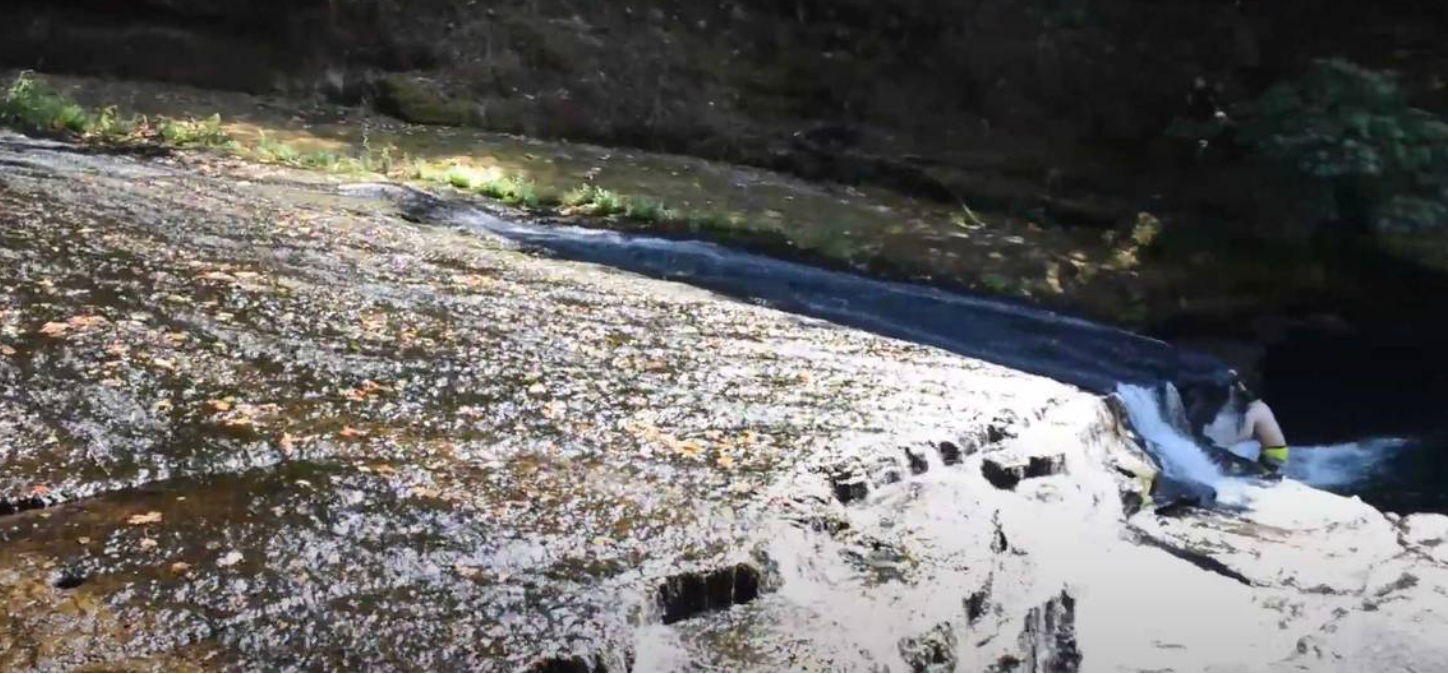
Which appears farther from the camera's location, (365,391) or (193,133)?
(193,133)

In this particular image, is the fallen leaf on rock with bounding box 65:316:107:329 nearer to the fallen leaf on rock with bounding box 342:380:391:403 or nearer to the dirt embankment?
the fallen leaf on rock with bounding box 342:380:391:403

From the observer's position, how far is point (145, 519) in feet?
13.3

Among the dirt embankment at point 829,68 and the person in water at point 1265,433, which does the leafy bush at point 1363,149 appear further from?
the person in water at point 1265,433

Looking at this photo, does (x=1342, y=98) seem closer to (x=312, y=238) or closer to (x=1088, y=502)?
(x=1088, y=502)

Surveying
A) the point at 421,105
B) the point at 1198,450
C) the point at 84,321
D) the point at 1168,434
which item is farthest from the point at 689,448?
the point at 421,105

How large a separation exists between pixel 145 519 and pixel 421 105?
11946mm

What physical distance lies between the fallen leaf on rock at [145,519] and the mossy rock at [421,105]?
11.5m

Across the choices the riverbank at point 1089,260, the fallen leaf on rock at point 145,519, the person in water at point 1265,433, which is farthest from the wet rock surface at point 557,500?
the riverbank at point 1089,260

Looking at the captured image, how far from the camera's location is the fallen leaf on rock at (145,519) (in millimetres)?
4035

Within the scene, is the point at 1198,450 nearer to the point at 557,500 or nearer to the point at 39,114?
the point at 557,500

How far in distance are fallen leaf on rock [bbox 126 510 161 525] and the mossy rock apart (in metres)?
11.5

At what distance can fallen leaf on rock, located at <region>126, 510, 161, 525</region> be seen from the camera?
13.2ft

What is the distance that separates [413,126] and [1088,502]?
10948 millimetres

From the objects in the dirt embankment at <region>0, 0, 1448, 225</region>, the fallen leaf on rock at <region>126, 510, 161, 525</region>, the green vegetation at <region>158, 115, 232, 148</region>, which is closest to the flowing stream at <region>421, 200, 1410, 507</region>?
the green vegetation at <region>158, 115, 232, 148</region>
